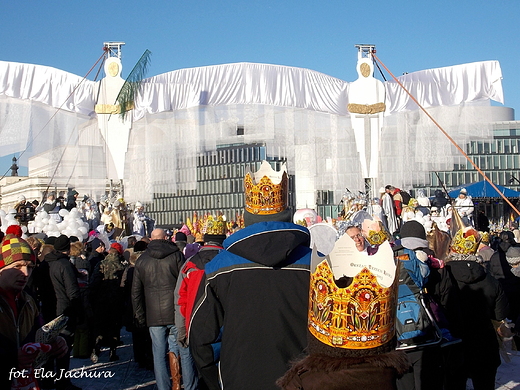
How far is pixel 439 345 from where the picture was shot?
4402mm

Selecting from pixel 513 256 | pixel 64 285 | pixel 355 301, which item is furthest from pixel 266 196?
pixel 513 256

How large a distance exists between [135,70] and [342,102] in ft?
16.6

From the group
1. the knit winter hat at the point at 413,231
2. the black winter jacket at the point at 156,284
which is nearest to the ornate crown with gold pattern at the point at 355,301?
the knit winter hat at the point at 413,231

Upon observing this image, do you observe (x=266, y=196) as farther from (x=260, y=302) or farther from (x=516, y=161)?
(x=516, y=161)

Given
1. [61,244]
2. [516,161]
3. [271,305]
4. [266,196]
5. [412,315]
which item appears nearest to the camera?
[271,305]

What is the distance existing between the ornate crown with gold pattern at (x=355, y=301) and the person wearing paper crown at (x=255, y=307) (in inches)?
28.6

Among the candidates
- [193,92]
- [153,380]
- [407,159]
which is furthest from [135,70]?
[153,380]

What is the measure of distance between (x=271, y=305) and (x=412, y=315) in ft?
5.08

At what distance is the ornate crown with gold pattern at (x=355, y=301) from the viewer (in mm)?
2162

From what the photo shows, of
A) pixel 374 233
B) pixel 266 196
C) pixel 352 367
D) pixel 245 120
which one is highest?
pixel 245 120

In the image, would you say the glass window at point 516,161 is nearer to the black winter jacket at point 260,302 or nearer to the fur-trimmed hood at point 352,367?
the black winter jacket at point 260,302

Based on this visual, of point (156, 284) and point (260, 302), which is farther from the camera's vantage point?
point (156, 284)

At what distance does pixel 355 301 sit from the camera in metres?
2.17

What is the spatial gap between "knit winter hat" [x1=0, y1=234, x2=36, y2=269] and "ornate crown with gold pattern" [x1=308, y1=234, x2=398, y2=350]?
166 centimetres
